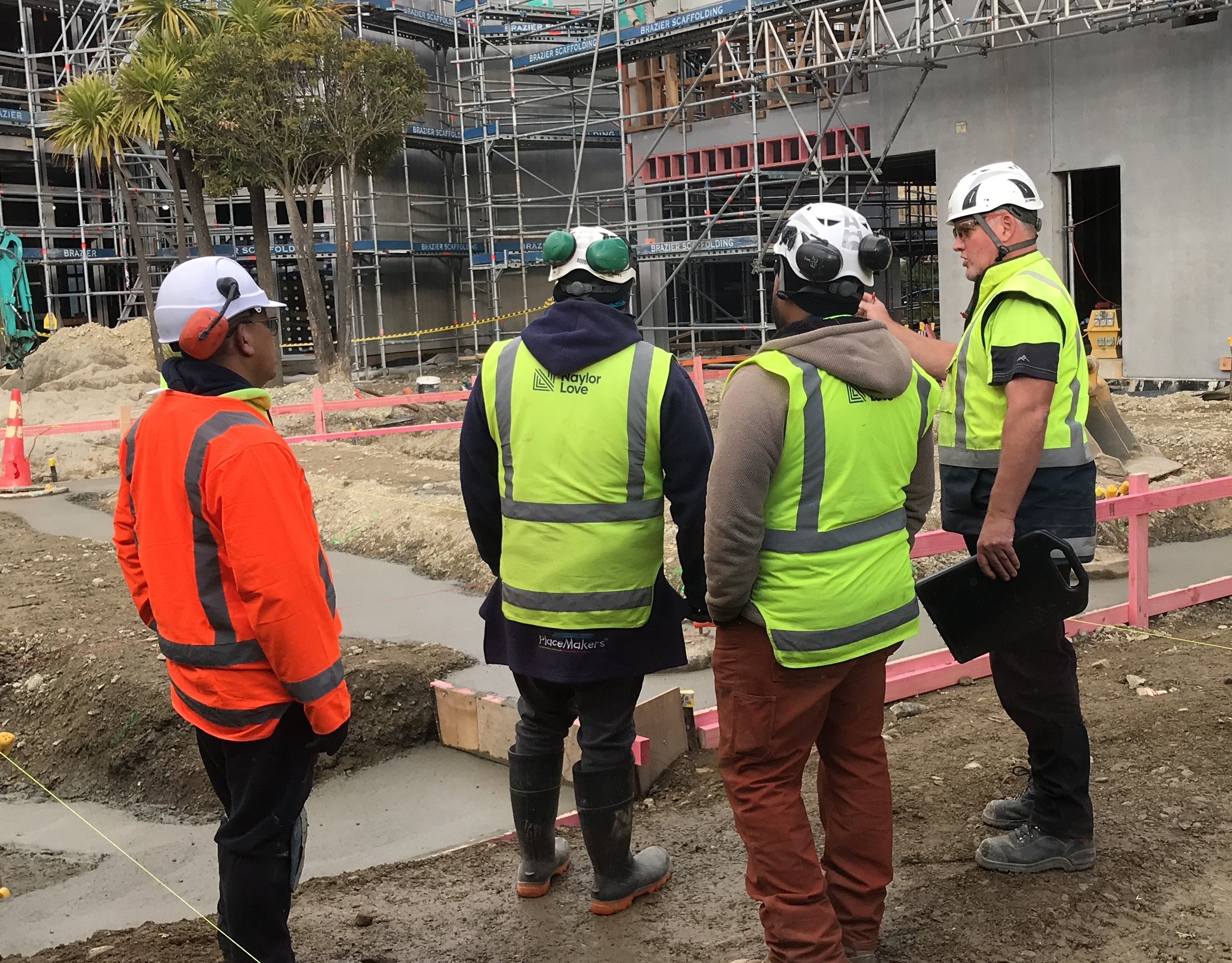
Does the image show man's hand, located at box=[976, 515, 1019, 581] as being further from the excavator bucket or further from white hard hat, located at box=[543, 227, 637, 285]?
the excavator bucket

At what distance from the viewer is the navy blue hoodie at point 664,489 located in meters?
3.27

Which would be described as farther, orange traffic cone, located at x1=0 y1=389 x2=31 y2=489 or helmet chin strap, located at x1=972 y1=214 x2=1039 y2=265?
orange traffic cone, located at x1=0 y1=389 x2=31 y2=489

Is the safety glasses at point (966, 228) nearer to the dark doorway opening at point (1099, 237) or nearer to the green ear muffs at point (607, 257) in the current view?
the green ear muffs at point (607, 257)

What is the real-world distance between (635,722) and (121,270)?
28.4 m

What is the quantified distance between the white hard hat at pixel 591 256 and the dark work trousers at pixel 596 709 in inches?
44.3

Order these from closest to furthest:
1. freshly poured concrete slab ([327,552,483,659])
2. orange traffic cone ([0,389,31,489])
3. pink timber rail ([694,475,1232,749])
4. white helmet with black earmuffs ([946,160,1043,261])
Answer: white helmet with black earmuffs ([946,160,1043,261]) → pink timber rail ([694,475,1232,749]) → freshly poured concrete slab ([327,552,483,659]) → orange traffic cone ([0,389,31,489])

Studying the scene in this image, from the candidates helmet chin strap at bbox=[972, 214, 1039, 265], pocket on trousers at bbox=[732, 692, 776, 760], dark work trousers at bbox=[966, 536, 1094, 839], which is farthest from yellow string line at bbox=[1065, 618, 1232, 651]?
pocket on trousers at bbox=[732, 692, 776, 760]

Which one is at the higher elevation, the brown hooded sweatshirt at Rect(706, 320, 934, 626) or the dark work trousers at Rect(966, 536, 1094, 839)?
the brown hooded sweatshirt at Rect(706, 320, 934, 626)

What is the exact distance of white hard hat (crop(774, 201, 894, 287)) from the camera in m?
2.87

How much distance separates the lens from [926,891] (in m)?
3.47

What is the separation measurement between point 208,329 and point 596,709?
57.5 inches

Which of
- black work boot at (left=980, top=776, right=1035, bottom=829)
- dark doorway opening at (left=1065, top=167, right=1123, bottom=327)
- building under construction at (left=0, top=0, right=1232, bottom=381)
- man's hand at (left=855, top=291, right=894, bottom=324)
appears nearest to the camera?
man's hand at (left=855, top=291, right=894, bottom=324)

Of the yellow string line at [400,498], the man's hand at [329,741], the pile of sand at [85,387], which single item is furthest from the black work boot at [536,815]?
the pile of sand at [85,387]

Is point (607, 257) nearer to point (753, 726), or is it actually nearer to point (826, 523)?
point (826, 523)
